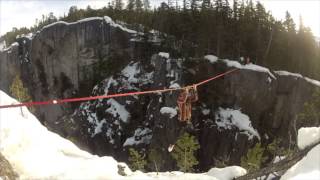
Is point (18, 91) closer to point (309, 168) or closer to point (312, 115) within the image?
point (312, 115)

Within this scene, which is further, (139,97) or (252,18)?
(252,18)

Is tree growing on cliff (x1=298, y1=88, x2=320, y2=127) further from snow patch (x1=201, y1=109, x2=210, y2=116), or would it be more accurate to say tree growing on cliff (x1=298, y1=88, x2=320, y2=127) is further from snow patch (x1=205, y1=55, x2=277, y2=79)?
snow patch (x1=201, y1=109, x2=210, y2=116)

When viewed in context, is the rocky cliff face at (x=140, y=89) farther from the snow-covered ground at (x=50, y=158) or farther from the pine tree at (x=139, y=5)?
the snow-covered ground at (x=50, y=158)

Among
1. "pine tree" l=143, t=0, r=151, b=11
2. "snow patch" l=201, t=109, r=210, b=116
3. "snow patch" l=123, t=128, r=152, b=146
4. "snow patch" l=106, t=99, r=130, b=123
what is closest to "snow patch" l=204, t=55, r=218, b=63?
"snow patch" l=201, t=109, r=210, b=116

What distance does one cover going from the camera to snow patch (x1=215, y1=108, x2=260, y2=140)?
5306 centimetres

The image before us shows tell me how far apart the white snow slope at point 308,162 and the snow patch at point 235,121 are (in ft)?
151

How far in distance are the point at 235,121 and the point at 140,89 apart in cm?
1642

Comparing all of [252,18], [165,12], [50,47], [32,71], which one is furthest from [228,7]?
[32,71]

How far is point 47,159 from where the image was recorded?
10.1 meters

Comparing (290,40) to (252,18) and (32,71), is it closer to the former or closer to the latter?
(252,18)

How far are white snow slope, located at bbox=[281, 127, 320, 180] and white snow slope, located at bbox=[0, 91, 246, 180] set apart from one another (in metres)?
2.68

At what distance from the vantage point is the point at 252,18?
2852 inches

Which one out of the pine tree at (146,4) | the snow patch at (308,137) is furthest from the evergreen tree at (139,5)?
the snow patch at (308,137)

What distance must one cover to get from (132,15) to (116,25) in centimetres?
867
